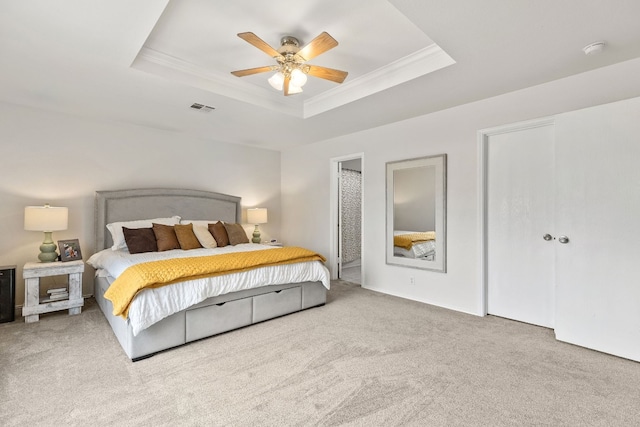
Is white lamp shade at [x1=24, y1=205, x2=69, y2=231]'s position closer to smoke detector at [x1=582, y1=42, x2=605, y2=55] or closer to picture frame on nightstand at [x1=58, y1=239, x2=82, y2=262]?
picture frame on nightstand at [x1=58, y1=239, x2=82, y2=262]

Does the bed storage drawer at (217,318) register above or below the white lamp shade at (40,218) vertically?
below

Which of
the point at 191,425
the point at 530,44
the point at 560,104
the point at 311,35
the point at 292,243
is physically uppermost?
the point at 311,35

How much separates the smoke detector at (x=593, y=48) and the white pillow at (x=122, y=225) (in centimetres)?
471

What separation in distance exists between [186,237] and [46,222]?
140cm

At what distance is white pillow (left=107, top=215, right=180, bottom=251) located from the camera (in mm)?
3799

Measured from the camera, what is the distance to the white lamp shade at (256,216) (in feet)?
17.3

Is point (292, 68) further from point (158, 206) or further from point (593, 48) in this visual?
point (158, 206)

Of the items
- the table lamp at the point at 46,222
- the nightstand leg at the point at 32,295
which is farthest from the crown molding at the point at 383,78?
the nightstand leg at the point at 32,295

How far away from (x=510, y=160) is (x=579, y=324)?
1.64 metres

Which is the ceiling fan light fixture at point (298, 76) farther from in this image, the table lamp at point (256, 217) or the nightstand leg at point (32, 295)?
the nightstand leg at point (32, 295)

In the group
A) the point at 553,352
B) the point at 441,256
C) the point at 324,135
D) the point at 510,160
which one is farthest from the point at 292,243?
the point at 553,352

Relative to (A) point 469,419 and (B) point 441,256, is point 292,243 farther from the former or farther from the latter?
(A) point 469,419

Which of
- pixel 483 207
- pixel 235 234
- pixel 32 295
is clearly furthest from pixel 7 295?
pixel 483 207

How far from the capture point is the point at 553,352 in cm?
250
